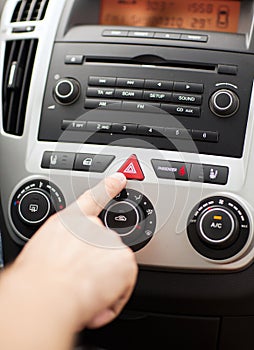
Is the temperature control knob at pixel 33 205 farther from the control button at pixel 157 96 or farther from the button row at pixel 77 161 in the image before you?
the control button at pixel 157 96

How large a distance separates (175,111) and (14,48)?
0.87 ft

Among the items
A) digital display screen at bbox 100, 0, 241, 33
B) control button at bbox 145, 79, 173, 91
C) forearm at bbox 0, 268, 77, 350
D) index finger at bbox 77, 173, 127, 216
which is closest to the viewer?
forearm at bbox 0, 268, 77, 350

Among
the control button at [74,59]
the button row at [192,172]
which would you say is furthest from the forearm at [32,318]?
the control button at [74,59]

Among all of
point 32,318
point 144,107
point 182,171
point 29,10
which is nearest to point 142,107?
point 144,107

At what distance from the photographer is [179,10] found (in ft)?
3.30

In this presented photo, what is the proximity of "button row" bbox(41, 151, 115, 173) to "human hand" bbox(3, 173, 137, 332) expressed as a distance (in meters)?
0.12

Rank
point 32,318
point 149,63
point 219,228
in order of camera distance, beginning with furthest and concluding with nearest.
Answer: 1. point 149,63
2. point 219,228
3. point 32,318

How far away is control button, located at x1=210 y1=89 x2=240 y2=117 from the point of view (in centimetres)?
87

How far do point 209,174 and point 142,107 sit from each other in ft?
0.43

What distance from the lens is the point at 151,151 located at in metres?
0.87

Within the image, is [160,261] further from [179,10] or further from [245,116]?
[179,10]

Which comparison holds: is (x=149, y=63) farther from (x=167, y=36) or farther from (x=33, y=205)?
(x=33, y=205)

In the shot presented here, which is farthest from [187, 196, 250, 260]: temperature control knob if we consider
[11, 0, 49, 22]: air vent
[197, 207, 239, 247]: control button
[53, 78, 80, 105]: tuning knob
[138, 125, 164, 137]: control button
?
[11, 0, 49, 22]: air vent

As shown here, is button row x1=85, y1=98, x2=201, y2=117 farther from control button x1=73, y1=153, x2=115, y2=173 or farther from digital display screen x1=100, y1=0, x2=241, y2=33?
digital display screen x1=100, y1=0, x2=241, y2=33
